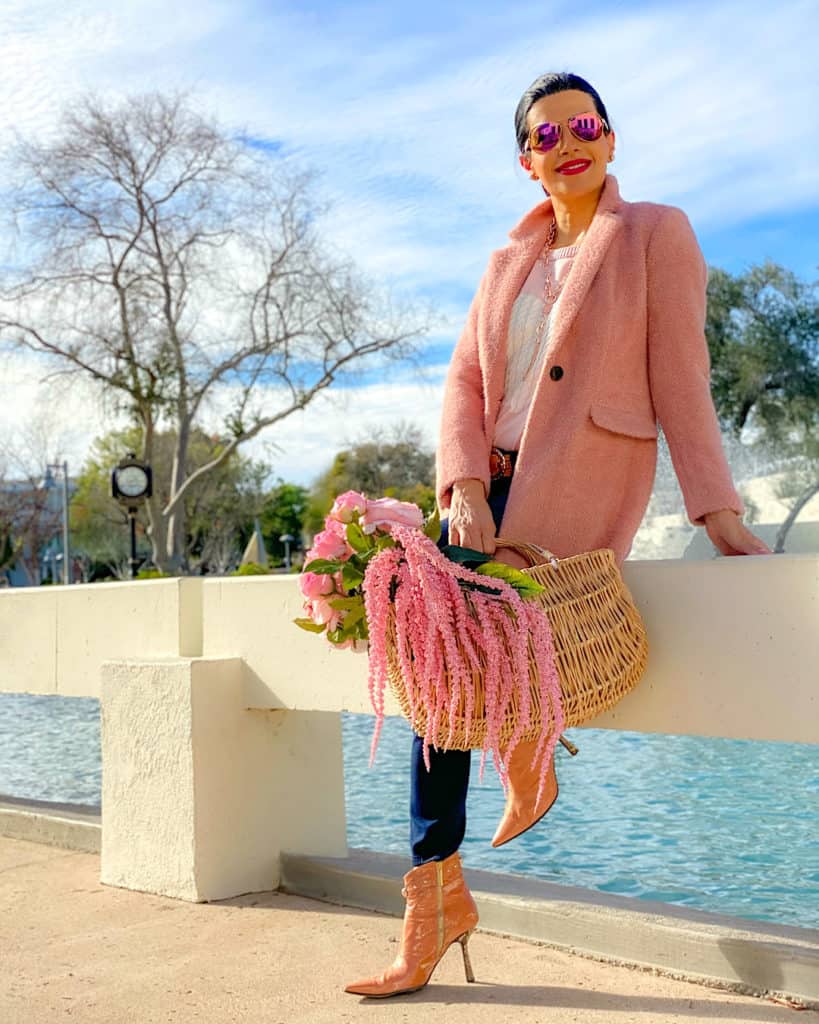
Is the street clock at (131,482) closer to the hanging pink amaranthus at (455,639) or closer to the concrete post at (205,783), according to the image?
the concrete post at (205,783)

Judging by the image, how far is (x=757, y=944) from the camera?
2.52m

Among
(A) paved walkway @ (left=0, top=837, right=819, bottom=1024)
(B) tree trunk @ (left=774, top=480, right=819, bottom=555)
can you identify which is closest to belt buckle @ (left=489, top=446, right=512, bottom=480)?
(A) paved walkway @ (left=0, top=837, right=819, bottom=1024)

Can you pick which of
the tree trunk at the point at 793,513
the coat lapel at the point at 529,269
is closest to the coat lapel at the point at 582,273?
the coat lapel at the point at 529,269

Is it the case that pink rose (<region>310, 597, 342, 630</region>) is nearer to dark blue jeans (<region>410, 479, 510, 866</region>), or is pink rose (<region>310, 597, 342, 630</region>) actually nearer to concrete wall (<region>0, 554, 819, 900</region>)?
dark blue jeans (<region>410, 479, 510, 866</region>)

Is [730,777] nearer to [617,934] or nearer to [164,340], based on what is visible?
[617,934]

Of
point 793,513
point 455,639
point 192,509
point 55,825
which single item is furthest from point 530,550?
point 192,509

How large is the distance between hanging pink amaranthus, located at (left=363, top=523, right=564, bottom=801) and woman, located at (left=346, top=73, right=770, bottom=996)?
10.9 inches

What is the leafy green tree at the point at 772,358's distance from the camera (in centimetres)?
3291

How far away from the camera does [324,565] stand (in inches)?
95.5

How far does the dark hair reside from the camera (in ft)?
9.13

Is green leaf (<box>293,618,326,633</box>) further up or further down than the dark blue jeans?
further up

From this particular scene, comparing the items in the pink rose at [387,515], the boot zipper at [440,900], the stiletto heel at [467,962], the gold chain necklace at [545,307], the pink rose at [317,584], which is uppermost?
the gold chain necklace at [545,307]

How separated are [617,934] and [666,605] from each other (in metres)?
0.78

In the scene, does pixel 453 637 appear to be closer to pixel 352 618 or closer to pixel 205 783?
pixel 352 618
